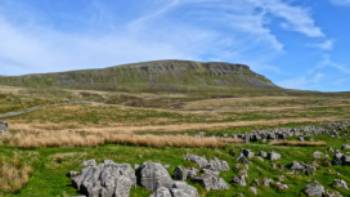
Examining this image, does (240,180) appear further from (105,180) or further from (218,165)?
(105,180)

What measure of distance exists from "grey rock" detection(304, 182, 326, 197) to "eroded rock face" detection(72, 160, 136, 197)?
11.4 m

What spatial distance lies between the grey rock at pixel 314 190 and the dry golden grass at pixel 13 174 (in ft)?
56.5

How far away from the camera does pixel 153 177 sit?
22625mm

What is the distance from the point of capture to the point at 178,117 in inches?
3866

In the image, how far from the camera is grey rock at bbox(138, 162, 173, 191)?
22344 mm

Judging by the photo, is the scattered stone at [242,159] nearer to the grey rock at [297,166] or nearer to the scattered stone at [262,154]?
the scattered stone at [262,154]

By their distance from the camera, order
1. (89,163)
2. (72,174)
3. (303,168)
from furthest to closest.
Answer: (303,168) → (89,163) → (72,174)

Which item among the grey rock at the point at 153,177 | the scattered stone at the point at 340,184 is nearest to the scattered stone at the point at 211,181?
the grey rock at the point at 153,177

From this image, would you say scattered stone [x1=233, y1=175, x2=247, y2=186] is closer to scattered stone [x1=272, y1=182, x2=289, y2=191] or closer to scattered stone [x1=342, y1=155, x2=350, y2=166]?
scattered stone [x1=272, y1=182, x2=289, y2=191]

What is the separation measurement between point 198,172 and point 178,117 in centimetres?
7263

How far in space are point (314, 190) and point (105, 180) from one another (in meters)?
13.6

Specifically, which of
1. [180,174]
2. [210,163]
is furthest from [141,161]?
[210,163]

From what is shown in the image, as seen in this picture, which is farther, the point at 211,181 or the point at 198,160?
the point at 198,160

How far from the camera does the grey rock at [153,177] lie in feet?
73.3
